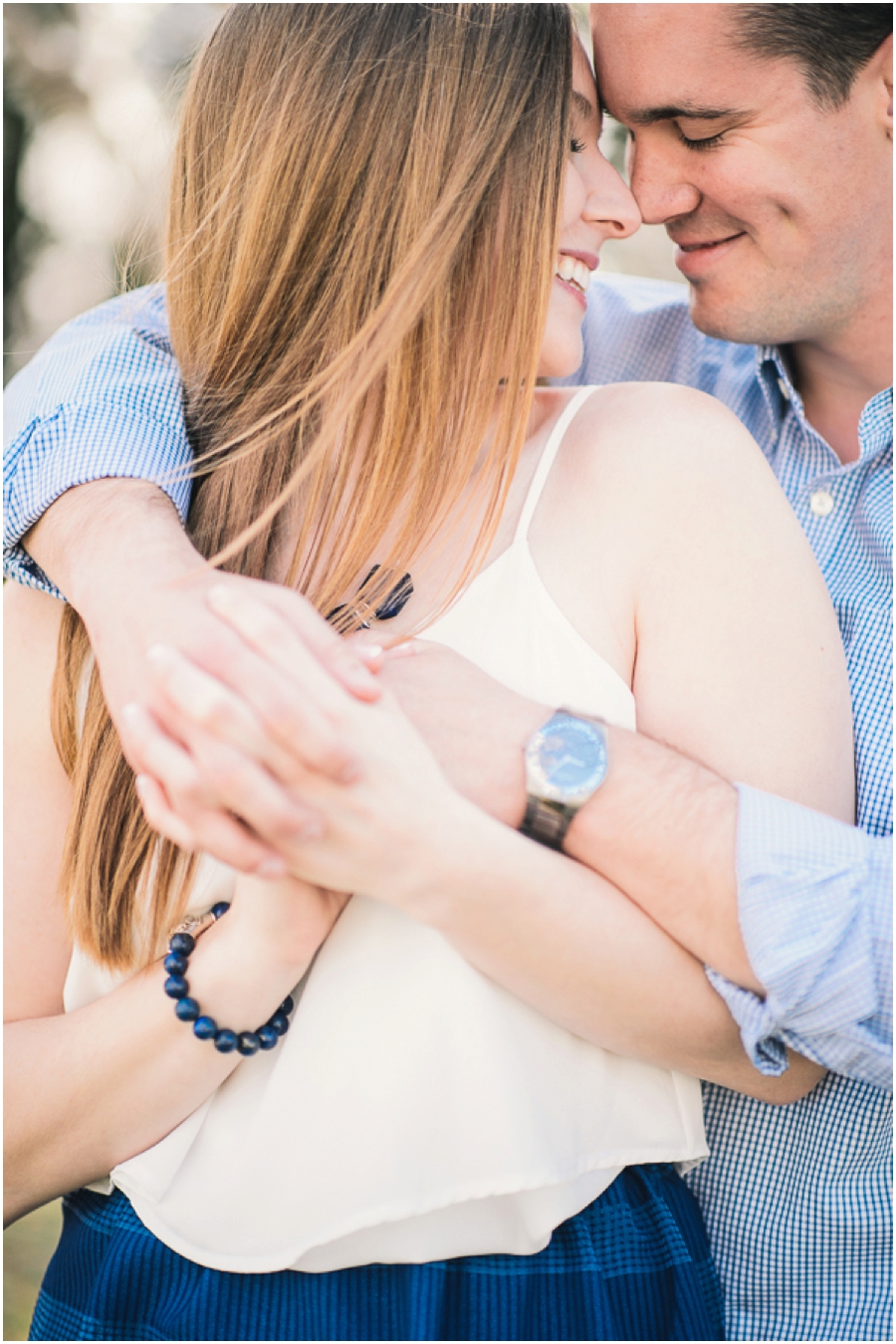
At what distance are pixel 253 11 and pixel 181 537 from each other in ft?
2.98

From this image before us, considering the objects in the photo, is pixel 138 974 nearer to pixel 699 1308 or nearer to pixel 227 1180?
pixel 227 1180

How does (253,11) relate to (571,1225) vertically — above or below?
above

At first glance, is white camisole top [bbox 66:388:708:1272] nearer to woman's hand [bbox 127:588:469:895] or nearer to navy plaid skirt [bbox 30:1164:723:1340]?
navy plaid skirt [bbox 30:1164:723:1340]

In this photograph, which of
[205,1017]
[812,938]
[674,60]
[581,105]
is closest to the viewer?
[812,938]

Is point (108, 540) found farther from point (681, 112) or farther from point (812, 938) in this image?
point (681, 112)

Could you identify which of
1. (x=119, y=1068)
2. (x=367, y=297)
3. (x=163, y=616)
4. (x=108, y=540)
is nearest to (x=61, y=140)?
(x=367, y=297)

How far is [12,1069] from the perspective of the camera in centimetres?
160

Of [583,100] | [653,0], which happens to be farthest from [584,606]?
[653,0]

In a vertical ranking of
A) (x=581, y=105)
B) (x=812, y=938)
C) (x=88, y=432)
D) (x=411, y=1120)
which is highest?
(x=581, y=105)

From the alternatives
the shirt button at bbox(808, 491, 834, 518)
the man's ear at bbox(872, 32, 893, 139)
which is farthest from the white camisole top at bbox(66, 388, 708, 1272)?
the man's ear at bbox(872, 32, 893, 139)

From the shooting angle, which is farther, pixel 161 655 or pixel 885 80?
pixel 885 80

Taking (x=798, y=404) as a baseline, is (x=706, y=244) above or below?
above

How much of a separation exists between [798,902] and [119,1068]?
A: 92cm

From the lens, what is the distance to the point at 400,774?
4.24ft
